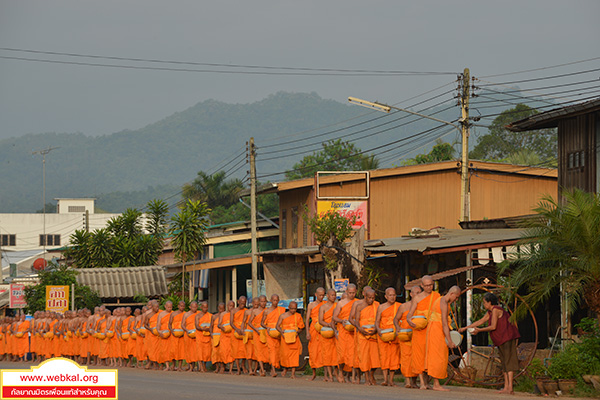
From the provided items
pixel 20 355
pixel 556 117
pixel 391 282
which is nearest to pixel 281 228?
pixel 20 355

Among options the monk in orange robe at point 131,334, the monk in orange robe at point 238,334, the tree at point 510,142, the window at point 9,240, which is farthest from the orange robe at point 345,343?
the window at point 9,240

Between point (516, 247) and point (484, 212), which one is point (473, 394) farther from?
point (484, 212)

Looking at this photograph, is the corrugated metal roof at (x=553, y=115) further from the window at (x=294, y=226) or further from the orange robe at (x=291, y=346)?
the window at (x=294, y=226)

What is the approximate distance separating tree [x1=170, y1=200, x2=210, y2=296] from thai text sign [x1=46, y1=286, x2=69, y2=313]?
529 centimetres

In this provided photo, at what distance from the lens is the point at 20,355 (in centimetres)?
3209

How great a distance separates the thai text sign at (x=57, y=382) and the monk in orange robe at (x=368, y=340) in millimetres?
6982

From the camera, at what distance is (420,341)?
53.2 feet

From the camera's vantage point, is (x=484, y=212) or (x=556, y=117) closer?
(x=556, y=117)

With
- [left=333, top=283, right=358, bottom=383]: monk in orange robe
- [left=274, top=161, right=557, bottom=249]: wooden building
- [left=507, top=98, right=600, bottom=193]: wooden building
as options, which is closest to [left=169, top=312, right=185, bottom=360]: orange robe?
[left=333, top=283, right=358, bottom=383]: monk in orange robe

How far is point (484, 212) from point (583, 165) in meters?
11.2

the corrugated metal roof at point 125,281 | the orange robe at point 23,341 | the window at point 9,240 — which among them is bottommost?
the orange robe at point 23,341

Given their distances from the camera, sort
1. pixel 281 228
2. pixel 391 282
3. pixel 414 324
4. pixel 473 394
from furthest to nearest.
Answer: pixel 281 228
pixel 391 282
pixel 414 324
pixel 473 394

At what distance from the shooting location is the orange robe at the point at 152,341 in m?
24.4

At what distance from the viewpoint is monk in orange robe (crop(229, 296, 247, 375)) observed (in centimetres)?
2186
